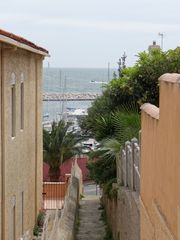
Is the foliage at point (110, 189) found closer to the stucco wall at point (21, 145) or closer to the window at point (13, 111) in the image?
the stucco wall at point (21, 145)

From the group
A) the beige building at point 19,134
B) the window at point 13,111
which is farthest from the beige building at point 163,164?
the window at point 13,111

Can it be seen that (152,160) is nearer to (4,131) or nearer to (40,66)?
(4,131)

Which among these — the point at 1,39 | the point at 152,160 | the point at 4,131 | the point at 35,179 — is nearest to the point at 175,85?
the point at 152,160

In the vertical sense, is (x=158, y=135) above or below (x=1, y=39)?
below

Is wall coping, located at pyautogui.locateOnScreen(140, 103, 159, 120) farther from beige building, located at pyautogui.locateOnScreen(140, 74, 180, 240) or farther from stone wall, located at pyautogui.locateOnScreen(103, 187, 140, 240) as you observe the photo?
stone wall, located at pyautogui.locateOnScreen(103, 187, 140, 240)

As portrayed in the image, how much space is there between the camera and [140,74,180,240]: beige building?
804 cm

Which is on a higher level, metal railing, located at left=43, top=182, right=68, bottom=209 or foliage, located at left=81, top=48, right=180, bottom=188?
foliage, located at left=81, top=48, right=180, bottom=188

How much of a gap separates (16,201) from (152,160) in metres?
8.46

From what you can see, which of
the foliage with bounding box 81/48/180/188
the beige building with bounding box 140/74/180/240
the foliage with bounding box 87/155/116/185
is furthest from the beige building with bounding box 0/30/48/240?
the beige building with bounding box 140/74/180/240

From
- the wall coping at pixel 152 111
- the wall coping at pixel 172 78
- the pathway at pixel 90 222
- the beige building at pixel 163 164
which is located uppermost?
the wall coping at pixel 172 78

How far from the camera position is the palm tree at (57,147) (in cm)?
3459

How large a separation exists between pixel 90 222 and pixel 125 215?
768cm

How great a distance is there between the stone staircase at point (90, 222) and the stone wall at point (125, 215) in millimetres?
750

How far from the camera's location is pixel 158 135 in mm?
9805
